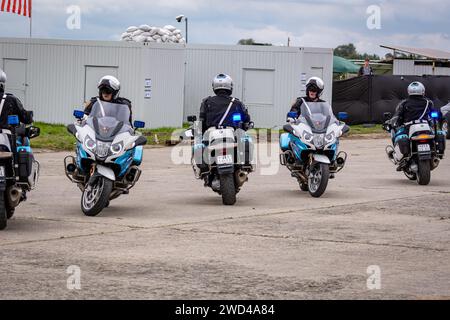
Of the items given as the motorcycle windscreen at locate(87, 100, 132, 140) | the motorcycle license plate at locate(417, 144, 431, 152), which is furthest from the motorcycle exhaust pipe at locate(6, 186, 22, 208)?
the motorcycle license plate at locate(417, 144, 431, 152)

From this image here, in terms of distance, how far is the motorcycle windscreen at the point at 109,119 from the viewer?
44.1 ft

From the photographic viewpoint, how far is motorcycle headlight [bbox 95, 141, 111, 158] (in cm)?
1320

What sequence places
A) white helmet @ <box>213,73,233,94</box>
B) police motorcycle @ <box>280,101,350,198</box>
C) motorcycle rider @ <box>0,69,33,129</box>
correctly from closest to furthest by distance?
motorcycle rider @ <box>0,69,33,129</box>, white helmet @ <box>213,73,233,94</box>, police motorcycle @ <box>280,101,350,198</box>

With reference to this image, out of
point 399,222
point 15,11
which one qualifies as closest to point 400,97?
point 15,11

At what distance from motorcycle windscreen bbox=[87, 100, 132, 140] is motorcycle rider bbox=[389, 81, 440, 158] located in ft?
20.6

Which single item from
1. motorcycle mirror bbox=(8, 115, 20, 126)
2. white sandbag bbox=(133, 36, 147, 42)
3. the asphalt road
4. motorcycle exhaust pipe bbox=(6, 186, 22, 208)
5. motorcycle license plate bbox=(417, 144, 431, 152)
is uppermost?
white sandbag bbox=(133, 36, 147, 42)

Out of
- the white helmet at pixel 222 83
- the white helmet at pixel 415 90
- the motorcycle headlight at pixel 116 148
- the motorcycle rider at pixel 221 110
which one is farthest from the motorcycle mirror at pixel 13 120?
the white helmet at pixel 415 90

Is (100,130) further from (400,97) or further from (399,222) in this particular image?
(400,97)

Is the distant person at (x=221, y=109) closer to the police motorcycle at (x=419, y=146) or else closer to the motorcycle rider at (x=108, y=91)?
the motorcycle rider at (x=108, y=91)

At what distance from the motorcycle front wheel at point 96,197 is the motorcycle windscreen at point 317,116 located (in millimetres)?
4102

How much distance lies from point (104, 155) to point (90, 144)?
0.76ft

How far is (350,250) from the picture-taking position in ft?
35.1

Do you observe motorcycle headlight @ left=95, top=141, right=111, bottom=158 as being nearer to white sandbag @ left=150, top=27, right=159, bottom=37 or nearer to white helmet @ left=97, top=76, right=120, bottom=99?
white helmet @ left=97, top=76, right=120, bottom=99
